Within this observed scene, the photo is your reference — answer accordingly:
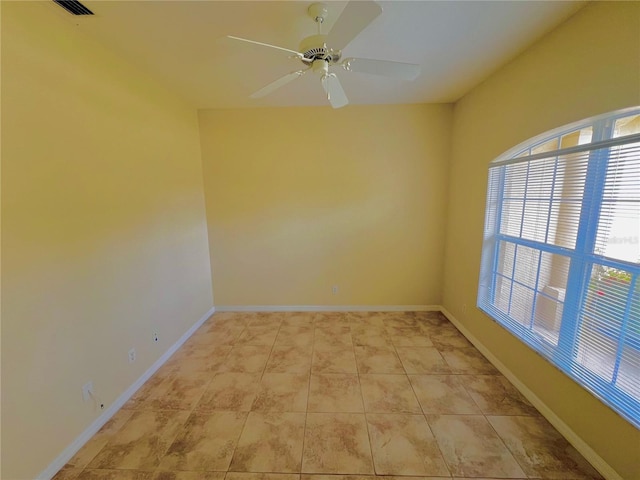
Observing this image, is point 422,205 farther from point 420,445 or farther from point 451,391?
point 420,445

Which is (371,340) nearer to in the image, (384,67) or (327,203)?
(327,203)

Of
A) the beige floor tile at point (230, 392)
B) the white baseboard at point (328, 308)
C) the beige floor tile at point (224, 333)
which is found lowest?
the beige floor tile at point (224, 333)

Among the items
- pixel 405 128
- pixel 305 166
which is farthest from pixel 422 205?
pixel 305 166

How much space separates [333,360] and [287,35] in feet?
9.26

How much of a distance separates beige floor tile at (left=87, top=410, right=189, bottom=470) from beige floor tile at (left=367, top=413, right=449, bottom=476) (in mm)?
1411

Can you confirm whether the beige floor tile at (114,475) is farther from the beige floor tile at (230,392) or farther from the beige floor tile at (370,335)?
the beige floor tile at (370,335)

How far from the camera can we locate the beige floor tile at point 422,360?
2423mm

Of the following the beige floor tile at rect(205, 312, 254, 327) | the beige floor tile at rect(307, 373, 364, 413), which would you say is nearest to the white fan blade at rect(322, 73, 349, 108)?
the beige floor tile at rect(307, 373, 364, 413)

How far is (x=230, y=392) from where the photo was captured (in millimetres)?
2172

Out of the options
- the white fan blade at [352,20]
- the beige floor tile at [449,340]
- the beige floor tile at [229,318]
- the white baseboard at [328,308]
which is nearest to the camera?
the white fan blade at [352,20]

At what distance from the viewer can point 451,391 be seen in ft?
7.03

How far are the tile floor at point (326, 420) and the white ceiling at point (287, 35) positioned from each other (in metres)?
2.46

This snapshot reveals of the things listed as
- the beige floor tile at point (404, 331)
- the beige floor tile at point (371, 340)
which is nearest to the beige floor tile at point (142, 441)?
the beige floor tile at point (371, 340)

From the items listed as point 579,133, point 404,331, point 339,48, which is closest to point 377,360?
point 404,331
